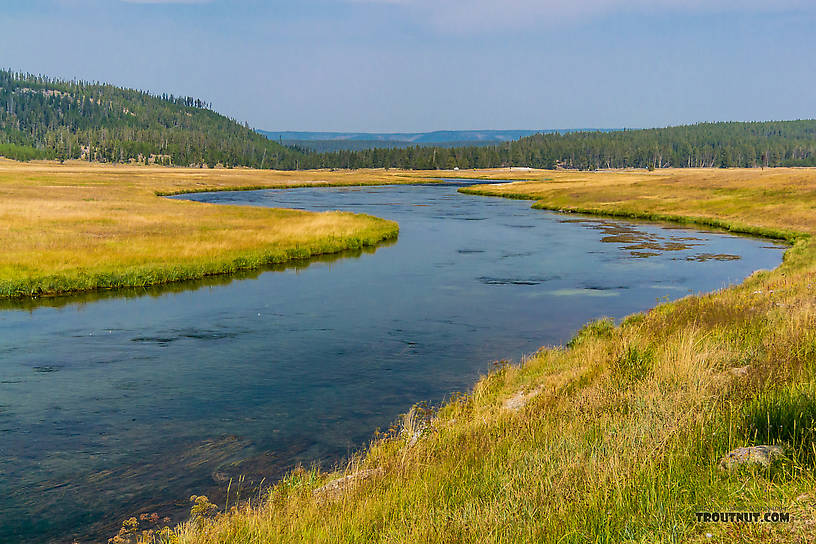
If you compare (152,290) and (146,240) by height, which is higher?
(146,240)

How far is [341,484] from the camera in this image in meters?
9.14

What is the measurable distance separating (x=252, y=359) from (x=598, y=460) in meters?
13.0

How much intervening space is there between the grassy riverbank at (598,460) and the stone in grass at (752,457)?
0.13 meters

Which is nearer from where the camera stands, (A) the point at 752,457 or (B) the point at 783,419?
(A) the point at 752,457

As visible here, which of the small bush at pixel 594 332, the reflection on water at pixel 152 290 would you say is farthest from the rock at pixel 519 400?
the reflection on water at pixel 152 290

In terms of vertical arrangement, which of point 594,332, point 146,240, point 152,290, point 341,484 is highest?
point 146,240

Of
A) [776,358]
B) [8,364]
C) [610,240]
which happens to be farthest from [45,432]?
[610,240]

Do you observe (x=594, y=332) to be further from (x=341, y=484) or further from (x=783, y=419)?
(x=341, y=484)

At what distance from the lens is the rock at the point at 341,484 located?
8.52m

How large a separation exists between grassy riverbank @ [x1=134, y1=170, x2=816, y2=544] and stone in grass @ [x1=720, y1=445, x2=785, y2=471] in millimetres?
125

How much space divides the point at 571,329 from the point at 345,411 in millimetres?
10473

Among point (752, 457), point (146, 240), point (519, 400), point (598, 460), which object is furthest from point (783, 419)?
point (146, 240)

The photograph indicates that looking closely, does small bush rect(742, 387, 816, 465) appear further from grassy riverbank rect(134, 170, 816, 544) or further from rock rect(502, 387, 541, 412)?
rock rect(502, 387, 541, 412)

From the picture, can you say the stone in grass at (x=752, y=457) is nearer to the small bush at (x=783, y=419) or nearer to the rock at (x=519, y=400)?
the small bush at (x=783, y=419)
